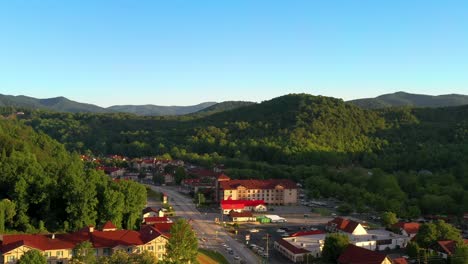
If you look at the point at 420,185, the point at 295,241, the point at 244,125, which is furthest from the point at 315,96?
the point at 295,241

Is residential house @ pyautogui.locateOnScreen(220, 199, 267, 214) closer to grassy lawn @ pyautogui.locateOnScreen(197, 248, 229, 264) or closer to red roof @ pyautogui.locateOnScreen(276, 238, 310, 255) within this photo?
red roof @ pyautogui.locateOnScreen(276, 238, 310, 255)

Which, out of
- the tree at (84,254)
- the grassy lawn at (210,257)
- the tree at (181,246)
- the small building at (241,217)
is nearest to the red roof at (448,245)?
the grassy lawn at (210,257)

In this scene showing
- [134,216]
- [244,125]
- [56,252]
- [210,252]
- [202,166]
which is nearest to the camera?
[56,252]

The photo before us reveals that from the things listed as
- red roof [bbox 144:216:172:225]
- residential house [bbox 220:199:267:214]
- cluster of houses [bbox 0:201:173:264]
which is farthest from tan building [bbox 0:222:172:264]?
residential house [bbox 220:199:267:214]

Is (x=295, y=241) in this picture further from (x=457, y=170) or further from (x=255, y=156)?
(x=255, y=156)

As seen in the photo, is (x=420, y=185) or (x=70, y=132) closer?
(x=420, y=185)

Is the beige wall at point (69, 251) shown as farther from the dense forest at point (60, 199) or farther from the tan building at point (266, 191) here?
the tan building at point (266, 191)

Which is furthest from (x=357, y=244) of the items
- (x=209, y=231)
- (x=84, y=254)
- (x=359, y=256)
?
(x=84, y=254)
